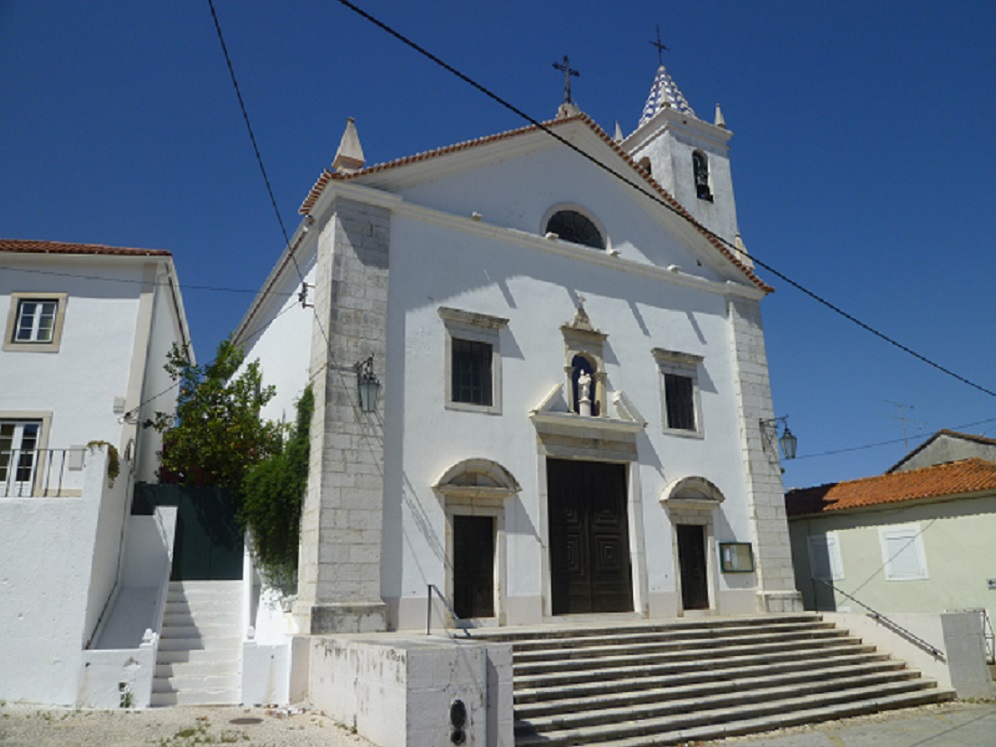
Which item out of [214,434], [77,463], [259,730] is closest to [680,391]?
[214,434]

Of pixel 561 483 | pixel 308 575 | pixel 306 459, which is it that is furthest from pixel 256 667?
pixel 561 483

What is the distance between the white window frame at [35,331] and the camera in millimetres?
14720

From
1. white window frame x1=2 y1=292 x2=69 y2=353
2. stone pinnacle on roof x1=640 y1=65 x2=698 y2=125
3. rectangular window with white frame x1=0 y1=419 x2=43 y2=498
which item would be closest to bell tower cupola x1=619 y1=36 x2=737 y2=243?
stone pinnacle on roof x1=640 y1=65 x2=698 y2=125

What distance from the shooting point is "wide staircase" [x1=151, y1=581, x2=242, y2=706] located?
1098cm

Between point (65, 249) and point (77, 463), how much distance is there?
4.33 meters

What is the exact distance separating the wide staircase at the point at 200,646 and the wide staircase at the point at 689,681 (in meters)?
3.91

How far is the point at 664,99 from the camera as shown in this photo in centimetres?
2236

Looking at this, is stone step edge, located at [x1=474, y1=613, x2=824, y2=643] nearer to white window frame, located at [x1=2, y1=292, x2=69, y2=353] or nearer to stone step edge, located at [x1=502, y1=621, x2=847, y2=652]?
stone step edge, located at [x1=502, y1=621, x2=847, y2=652]

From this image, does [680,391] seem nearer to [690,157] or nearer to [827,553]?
[827,553]

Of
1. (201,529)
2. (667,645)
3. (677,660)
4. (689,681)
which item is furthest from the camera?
(201,529)

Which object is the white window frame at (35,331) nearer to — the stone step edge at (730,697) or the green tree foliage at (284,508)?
the green tree foliage at (284,508)

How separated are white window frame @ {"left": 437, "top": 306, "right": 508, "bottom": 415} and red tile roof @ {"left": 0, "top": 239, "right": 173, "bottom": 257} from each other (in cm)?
640

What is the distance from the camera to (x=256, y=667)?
1074 cm

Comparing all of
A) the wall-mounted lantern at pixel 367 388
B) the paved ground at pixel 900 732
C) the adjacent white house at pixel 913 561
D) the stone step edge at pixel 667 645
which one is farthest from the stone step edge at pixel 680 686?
the wall-mounted lantern at pixel 367 388
